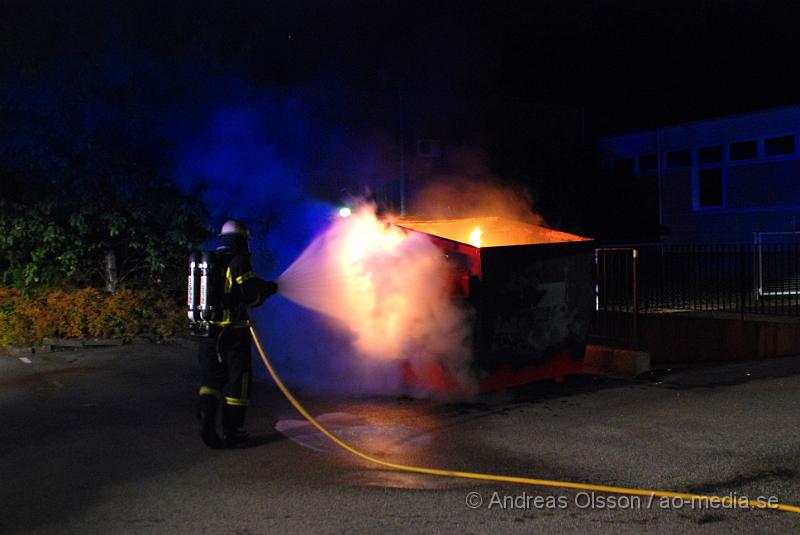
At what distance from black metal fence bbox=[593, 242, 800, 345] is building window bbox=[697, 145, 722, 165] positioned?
18.5ft

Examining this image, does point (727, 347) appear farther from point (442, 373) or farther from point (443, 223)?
point (442, 373)

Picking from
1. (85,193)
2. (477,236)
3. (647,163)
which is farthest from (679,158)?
(85,193)

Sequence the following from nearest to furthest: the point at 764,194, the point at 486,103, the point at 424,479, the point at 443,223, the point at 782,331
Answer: the point at 424,479
the point at 443,223
the point at 782,331
the point at 764,194
the point at 486,103

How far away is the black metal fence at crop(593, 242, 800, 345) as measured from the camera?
10.9 meters

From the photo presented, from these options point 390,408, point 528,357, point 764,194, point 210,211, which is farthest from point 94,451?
point 764,194

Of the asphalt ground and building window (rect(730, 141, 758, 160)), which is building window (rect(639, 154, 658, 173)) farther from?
the asphalt ground

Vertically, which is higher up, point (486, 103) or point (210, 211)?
point (486, 103)

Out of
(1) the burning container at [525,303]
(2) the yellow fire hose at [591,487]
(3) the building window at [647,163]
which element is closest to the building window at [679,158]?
(3) the building window at [647,163]

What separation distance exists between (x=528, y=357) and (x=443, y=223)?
2.24 meters

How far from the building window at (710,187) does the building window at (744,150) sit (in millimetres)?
663

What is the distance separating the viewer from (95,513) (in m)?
4.70

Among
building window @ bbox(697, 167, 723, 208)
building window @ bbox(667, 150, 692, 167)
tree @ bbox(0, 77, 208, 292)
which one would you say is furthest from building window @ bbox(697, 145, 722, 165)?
tree @ bbox(0, 77, 208, 292)

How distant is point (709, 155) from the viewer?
21906mm

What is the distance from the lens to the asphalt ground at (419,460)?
4504 mm
